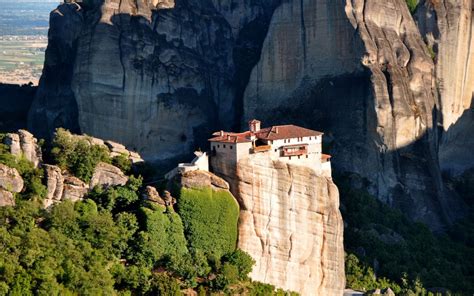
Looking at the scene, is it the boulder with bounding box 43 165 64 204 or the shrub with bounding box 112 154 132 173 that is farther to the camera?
the shrub with bounding box 112 154 132 173

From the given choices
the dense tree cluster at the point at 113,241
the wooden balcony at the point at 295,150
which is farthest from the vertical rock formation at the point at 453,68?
the dense tree cluster at the point at 113,241

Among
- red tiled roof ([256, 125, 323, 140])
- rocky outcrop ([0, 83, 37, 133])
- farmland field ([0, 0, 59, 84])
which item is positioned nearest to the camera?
red tiled roof ([256, 125, 323, 140])

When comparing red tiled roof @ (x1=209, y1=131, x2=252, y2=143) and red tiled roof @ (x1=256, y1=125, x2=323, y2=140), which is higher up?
red tiled roof @ (x1=256, y1=125, x2=323, y2=140)

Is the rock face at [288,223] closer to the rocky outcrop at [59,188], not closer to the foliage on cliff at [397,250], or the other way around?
the foliage on cliff at [397,250]

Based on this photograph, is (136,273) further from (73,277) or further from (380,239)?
(380,239)

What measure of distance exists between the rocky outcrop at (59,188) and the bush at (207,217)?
3173mm

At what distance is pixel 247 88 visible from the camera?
A: 1986 inches

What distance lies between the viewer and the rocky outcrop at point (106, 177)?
35781mm

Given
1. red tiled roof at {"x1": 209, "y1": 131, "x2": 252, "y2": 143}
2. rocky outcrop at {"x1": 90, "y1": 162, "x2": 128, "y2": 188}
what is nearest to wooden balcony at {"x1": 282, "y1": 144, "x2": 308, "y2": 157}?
red tiled roof at {"x1": 209, "y1": 131, "x2": 252, "y2": 143}

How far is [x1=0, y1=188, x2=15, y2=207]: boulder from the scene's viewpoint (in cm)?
3328

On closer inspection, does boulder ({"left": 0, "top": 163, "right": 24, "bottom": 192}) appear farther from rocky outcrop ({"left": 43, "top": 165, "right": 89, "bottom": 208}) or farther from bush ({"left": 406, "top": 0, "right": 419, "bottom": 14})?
bush ({"left": 406, "top": 0, "right": 419, "bottom": 14})

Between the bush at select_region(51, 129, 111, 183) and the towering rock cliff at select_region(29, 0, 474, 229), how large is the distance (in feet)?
39.6

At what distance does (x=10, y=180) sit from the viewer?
111ft

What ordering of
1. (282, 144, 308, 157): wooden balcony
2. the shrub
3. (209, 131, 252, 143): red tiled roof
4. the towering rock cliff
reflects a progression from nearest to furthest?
(209, 131, 252, 143): red tiled roof → (282, 144, 308, 157): wooden balcony → the shrub → the towering rock cliff
